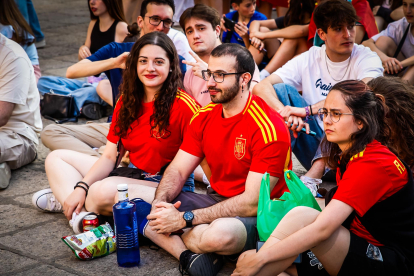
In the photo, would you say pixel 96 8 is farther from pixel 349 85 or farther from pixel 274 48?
pixel 349 85

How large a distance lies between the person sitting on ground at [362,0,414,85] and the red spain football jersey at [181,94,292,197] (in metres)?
2.19

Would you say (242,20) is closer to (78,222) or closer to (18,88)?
(18,88)

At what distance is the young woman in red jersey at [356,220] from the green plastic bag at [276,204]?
0.18m

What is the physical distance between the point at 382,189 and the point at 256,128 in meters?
0.81

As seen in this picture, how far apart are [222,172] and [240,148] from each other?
217 mm

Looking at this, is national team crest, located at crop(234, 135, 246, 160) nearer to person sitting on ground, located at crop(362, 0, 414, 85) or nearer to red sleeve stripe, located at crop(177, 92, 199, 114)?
red sleeve stripe, located at crop(177, 92, 199, 114)

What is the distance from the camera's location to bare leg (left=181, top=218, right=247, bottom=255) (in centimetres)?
261

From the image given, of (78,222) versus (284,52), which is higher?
(284,52)

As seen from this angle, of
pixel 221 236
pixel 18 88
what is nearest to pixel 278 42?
pixel 18 88

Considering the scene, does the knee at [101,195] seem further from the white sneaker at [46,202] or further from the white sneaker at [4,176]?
the white sneaker at [4,176]

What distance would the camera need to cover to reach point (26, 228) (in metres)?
3.38

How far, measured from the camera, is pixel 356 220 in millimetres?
2430

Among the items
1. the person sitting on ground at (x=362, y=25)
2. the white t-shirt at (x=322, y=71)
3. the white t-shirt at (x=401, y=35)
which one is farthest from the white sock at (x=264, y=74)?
the white t-shirt at (x=401, y=35)

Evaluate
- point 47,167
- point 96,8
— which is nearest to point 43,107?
point 96,8
